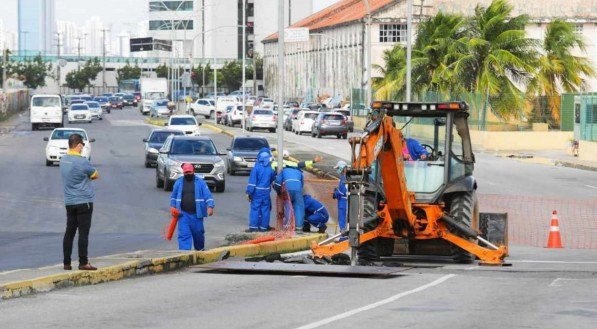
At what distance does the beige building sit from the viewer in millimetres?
99062

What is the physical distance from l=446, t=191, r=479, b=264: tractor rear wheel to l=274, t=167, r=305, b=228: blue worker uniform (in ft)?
17.1

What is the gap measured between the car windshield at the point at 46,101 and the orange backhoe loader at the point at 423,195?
62184mm

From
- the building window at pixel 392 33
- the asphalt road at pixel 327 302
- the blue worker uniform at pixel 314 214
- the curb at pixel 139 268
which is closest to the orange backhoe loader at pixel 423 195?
the asphalt road at pixel 327 302

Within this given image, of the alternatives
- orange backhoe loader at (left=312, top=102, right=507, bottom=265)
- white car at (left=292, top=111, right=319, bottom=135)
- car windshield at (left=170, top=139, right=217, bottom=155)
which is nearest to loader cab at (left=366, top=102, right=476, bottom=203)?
orange backhoe loader at (left=312, top=102, right=507, bottom=265)

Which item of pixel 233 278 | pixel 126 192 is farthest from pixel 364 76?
pixel 233 278

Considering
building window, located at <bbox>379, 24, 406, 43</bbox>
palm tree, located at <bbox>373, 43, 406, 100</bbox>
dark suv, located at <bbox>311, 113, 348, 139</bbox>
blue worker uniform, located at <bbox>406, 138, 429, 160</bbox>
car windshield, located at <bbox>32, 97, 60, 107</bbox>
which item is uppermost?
building window, located at <bbox>379, 24, 406, 43</bbox>

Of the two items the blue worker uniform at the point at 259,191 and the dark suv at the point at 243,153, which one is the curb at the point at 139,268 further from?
the dark suv at the point at 243,153

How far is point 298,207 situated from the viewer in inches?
1021

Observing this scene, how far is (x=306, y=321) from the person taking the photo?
13281 mm

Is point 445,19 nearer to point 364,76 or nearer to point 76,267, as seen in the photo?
point 364,76

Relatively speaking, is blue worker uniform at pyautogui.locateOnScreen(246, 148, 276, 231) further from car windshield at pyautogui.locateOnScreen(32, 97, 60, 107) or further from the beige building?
the beige building

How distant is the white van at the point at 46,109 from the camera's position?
267 feet

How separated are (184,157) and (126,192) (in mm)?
1992

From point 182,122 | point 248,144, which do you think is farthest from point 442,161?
point 182,122
